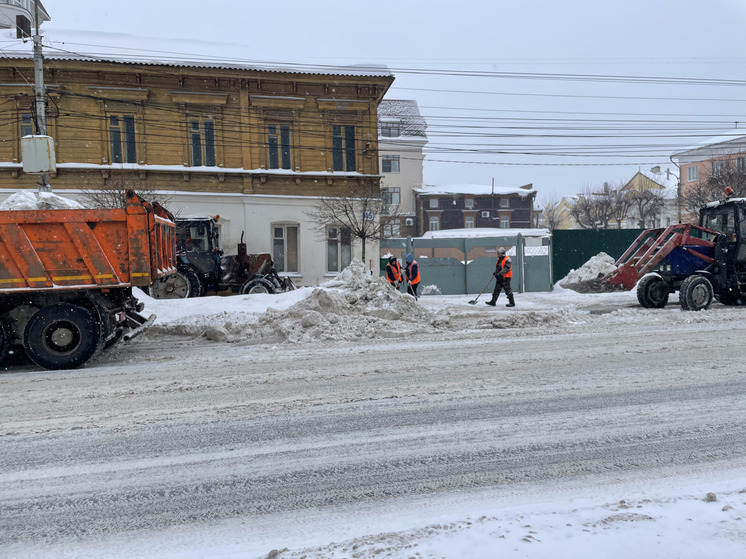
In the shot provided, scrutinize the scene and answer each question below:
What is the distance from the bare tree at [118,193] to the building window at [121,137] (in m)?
0.98

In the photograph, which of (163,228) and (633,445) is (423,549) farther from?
(163,228)

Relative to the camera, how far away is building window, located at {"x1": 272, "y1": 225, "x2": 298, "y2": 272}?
24750mm

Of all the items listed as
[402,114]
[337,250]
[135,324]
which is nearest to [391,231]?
[337,250]

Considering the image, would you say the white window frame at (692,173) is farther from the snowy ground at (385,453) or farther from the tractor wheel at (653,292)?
the snowy ground at (385,453)

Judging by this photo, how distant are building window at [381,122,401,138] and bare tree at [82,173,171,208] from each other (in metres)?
39.0

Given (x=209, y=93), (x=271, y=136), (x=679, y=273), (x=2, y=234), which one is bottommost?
(x=679, y=273)

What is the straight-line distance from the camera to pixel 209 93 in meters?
23.8

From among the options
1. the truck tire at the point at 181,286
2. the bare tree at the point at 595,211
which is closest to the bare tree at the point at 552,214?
the bare tree at the point at 595,211

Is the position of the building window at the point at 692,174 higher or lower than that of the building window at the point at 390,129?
lower

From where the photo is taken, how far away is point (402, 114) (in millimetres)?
61281

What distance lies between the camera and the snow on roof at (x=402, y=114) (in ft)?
196

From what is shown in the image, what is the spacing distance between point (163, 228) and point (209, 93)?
15.3m

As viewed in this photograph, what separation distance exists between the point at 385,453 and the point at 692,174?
61.7 meters

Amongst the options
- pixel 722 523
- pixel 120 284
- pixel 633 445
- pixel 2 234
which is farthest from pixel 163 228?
pixel 722 523
